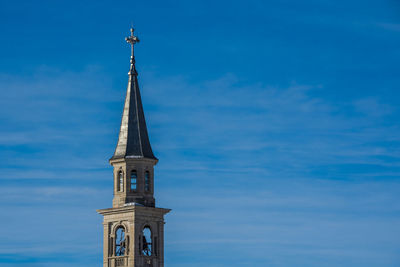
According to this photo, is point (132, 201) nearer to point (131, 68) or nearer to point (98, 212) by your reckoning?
point (98, 212)

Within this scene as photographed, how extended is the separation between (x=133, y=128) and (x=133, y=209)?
29.4 ft

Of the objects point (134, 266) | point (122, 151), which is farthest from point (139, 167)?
point (134, 266)

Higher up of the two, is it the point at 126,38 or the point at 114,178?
the point at 126,38

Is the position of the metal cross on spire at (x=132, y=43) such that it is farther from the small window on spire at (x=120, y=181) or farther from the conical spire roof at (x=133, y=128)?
the small window on spire at (x=120, y=181)

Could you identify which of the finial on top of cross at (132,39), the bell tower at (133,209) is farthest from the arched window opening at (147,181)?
the finial on top of cross at (132,39)

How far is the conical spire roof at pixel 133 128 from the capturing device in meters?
126

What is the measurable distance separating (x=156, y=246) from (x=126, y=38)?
73.1 feet

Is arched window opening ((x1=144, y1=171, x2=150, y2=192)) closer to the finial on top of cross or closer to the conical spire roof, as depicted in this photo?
the conical spire roof

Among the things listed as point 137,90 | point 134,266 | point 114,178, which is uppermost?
point 137,90

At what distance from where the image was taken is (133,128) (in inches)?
5010

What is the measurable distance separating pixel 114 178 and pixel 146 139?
5.30 m

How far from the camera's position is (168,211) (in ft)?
416

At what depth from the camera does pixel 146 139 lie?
127 meters

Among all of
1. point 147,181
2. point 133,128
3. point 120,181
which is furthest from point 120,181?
point 133,128
